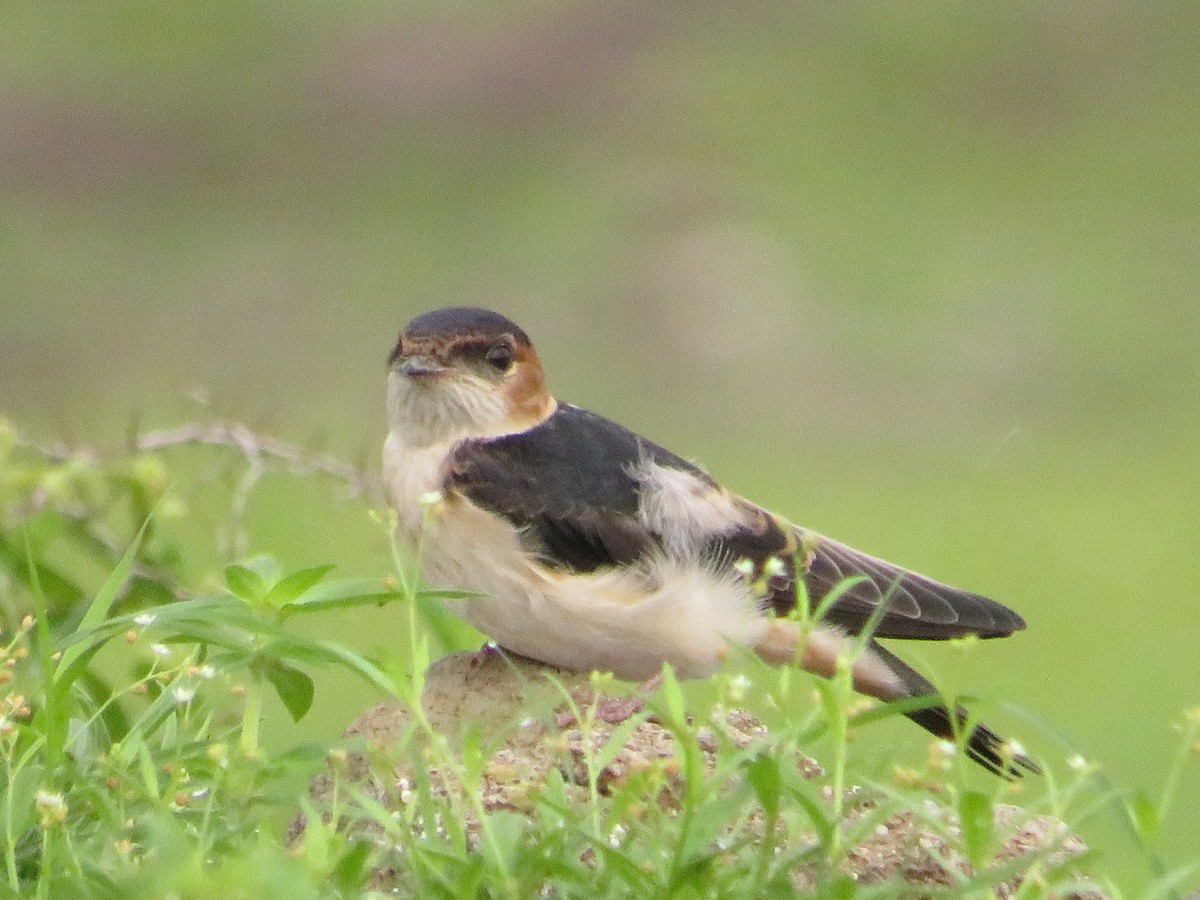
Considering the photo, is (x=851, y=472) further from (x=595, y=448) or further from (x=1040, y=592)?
(x=595, y=448)

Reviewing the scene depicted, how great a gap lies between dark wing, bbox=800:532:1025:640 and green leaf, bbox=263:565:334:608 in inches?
68.6

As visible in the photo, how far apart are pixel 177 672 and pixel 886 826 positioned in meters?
1.15

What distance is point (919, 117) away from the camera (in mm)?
19328

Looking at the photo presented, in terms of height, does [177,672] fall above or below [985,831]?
below

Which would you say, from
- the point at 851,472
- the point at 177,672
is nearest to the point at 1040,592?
the point at 851,472

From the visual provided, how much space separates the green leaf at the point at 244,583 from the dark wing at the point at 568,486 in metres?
1.47

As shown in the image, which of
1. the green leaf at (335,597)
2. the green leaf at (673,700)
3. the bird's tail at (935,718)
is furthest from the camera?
the bird's tail at (935,718)

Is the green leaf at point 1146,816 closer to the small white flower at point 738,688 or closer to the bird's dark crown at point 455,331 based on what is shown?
the small white flower at point 738,688

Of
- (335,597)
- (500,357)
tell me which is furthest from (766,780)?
(500,357)

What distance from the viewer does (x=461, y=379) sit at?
518 centimetres

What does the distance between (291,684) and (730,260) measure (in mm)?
14360

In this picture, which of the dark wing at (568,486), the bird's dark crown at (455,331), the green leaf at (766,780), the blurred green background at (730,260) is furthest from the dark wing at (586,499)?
the blurred green background at (730,260)

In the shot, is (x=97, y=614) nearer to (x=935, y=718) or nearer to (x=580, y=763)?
(x=580, y=763)

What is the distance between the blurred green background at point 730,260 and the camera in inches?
556
